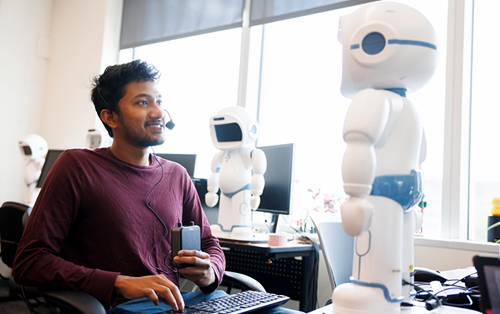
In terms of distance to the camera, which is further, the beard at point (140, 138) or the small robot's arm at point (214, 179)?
the small robot's arm at point (214, 179)

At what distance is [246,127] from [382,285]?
56.6 inches

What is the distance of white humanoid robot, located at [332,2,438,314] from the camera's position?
89cm

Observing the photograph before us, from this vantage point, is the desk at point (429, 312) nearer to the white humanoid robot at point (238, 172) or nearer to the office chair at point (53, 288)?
the office chair at point (53, 288)

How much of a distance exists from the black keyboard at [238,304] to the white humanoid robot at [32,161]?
3.05 m

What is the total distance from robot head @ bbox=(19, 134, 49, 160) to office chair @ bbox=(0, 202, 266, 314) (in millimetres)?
1446

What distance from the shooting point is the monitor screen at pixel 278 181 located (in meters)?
2.29

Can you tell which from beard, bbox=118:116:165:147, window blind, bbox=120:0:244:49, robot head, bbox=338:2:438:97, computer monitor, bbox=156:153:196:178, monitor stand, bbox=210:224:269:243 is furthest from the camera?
window blind, bbox=120:0:244:49

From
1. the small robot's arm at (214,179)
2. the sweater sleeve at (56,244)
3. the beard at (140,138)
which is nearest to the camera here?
the sweater sleeve at (56,244)

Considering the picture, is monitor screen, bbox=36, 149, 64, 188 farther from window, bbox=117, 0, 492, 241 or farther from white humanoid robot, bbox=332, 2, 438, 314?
white humanoid robot, bbox=332, 2, 438, 314

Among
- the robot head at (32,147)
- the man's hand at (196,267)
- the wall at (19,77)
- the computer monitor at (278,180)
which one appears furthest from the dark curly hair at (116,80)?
the wall at (19,77)

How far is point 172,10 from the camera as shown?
12.4 ft

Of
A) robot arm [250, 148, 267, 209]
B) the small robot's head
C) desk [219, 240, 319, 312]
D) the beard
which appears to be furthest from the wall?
the beard

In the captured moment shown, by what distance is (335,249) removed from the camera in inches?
59.7

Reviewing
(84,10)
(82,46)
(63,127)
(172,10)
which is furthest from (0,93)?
(172,10)
